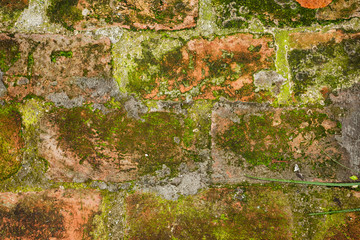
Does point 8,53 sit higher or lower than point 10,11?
lower

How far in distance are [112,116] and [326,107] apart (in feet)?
5.73

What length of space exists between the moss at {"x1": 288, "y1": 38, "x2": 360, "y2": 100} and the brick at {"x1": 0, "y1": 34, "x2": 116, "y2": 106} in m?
1.52

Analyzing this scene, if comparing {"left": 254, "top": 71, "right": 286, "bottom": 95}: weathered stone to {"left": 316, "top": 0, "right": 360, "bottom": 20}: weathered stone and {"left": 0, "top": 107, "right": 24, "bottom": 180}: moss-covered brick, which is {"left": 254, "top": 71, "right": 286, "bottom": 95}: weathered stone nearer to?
{"left": 316, "top": 0, "right": 360, "bottom": 20}: weathered stone

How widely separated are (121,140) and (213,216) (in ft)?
A: 3.25

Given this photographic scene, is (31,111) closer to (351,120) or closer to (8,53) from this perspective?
(8,53)

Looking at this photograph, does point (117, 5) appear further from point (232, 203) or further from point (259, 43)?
point (232, 203)

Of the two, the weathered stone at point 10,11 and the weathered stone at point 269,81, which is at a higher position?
the weathered stone at point 10,11

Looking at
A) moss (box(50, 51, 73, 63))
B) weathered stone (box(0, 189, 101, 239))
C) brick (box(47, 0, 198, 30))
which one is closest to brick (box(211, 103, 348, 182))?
brick (box(47, 0, 198, 30))

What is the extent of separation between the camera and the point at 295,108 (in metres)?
1.94

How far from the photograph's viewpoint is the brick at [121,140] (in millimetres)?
1985

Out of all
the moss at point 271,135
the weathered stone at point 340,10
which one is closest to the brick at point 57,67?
the moss at point 271,135

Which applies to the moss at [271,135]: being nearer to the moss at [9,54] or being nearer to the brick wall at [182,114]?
the brick wall at [182,114]

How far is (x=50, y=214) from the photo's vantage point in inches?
80.7

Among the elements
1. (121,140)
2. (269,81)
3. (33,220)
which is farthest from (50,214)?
(269,81)
